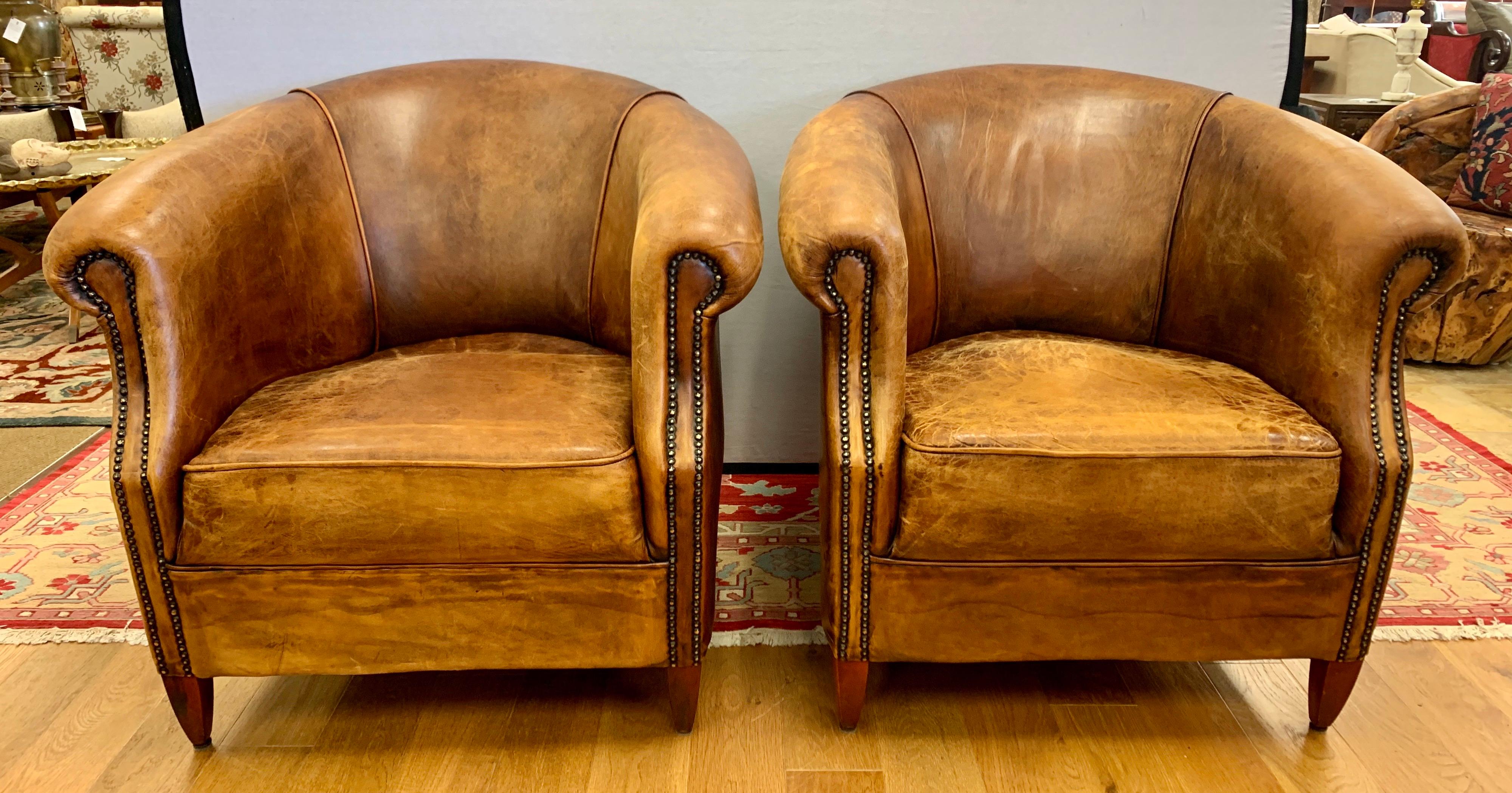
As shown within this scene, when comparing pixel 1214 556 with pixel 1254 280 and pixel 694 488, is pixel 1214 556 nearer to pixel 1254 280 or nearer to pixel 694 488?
pixel 1254 280

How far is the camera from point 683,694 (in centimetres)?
142

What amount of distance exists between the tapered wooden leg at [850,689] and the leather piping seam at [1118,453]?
337mm

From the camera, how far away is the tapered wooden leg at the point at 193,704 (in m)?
1.37

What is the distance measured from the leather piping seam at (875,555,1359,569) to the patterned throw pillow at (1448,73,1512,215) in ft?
7.09

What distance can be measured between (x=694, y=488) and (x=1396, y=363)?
911 millimetres

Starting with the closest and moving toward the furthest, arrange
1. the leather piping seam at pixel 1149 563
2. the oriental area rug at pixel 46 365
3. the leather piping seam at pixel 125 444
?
1. the leather piping seam at pixel 125 444
2. the leather piping seam at pixel 1149 563
3. the oriental area rug at pixel 46 365

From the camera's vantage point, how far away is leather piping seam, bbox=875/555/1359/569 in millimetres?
1322

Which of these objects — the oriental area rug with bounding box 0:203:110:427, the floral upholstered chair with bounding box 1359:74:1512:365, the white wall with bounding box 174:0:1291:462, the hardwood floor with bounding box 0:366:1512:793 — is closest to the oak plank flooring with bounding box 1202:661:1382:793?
the hardwood floor with bounding box 0:366:1512:793

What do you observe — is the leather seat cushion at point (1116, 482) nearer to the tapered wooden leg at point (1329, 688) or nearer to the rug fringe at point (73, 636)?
the tapered wooden leg at point (1329, 688)

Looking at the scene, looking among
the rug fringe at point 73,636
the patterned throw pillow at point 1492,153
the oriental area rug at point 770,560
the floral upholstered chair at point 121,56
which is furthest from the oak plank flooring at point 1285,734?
the floral upholstered chair at point 121,56

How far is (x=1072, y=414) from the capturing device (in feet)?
4.34

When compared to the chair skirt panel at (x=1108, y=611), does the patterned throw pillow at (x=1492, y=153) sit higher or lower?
higher

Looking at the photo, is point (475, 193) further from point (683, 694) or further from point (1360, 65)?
point (1360, 65)

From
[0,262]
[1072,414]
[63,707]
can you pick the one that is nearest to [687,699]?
Result: [1072,414]
